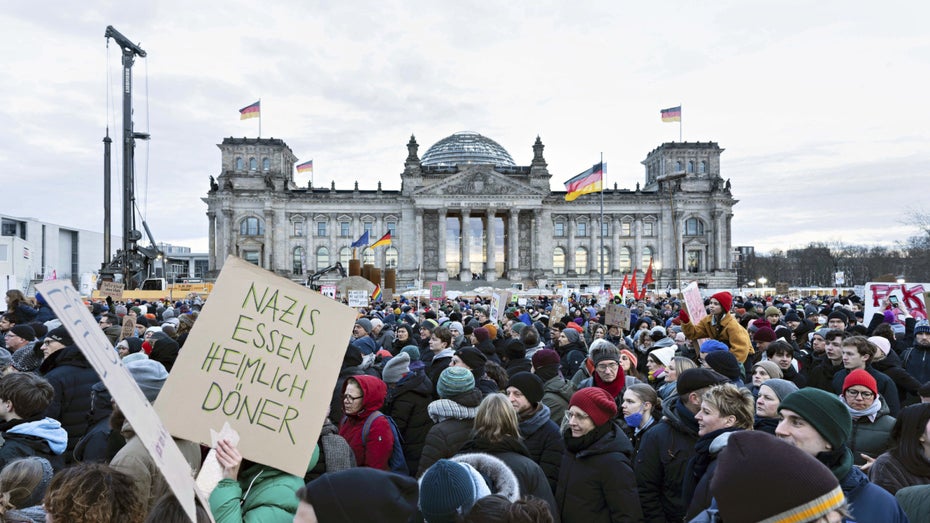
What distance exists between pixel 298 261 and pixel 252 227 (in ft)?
21.1

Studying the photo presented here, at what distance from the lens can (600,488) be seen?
14.3 ft

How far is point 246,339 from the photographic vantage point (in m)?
3.37

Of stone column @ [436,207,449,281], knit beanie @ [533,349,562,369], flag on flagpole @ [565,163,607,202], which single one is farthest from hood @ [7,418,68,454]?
stone column @ [436,207,449,281]

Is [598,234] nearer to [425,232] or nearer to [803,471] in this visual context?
[425,232]

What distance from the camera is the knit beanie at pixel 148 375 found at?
435 centimetres

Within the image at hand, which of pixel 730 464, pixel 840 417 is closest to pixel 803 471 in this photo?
pixel 730 464

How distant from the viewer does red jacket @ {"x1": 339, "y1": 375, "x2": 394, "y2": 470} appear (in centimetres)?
505

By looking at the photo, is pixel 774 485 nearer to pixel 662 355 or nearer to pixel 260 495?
pixel 260 495

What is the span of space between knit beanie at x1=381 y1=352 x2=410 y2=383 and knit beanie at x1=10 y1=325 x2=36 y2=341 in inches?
222

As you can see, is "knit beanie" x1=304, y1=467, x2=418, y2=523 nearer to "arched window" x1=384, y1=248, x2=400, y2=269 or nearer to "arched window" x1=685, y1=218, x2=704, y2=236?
"arched window" x1=384, y1=248, x2=400, y2=269

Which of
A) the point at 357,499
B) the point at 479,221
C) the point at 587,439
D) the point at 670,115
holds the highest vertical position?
the point at 670,115

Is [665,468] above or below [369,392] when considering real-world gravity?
below

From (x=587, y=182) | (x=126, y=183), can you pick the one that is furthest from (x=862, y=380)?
(x=587, y=182)

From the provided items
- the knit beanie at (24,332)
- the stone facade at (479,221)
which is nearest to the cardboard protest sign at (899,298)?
the knit beanie at (24,332)
